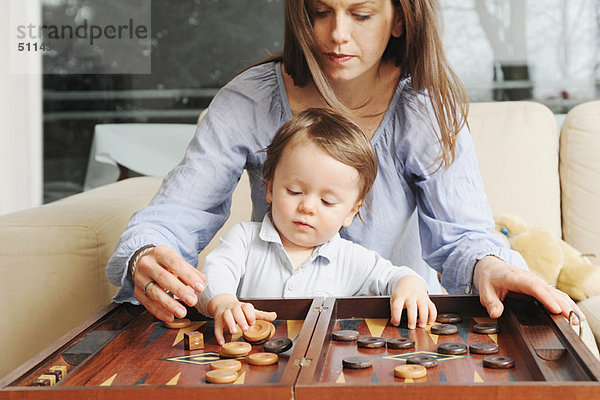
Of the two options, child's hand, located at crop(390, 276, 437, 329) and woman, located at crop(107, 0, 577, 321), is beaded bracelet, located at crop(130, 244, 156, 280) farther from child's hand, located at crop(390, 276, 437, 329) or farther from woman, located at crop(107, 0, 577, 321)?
child's hand, located at crop(390, 276, 437, 329)

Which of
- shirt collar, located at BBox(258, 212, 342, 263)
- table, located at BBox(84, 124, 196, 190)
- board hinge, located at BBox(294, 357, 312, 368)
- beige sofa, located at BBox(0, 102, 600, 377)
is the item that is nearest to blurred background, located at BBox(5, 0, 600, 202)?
table, located at BBox(84, 124, 196, 190)

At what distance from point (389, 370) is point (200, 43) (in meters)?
2.64

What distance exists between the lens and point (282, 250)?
1.25m

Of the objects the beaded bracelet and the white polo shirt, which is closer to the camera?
the beaded bracelet

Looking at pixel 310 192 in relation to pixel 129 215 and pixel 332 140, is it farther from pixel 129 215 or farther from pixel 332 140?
pixel 129 215

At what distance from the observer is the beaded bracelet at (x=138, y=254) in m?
1.08

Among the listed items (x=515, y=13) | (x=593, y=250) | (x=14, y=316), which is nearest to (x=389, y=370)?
(x=14, y=316)

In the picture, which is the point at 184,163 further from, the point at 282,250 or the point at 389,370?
the point at 389,370

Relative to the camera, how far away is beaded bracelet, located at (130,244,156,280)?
1.08 meters

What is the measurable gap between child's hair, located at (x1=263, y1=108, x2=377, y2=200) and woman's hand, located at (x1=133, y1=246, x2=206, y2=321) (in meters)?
0.32

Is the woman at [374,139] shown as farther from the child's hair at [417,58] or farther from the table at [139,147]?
the table at [139,147]

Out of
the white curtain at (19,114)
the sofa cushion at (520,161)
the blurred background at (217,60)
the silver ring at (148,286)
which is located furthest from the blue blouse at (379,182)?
the white curtain at (19,114)

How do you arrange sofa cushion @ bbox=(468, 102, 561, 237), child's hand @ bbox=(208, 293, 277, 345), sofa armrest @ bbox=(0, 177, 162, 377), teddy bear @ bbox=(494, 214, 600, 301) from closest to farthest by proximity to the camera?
child's hand @ bbox=(208, 293, 277, 345) → sofa armrest @ bbox=(0, 177, 162, 377) → teddy bear @ bbox=(494, 214, 600, 301) → sofa cushion @ bbox=(468, 102, 561, 237)

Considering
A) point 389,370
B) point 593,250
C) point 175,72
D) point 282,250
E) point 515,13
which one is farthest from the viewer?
point 175,72
